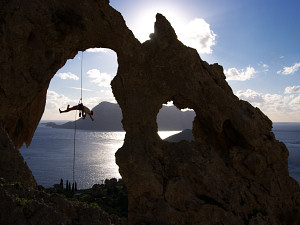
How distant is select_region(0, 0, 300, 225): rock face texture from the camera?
50.2 ft

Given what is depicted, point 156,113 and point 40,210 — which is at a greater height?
point 156,113

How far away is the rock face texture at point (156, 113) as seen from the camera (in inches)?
603

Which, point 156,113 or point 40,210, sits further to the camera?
point 156,113

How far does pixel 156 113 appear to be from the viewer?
17984 mm

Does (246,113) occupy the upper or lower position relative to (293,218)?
upper

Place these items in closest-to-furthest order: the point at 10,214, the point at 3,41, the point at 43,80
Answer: the point at 10,214
the point at 3,41
the point at 43,80

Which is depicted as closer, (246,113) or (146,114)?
(146,114)

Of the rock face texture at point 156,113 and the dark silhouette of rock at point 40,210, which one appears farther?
the rock face texture at point 156,113

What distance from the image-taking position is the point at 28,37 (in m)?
15.4

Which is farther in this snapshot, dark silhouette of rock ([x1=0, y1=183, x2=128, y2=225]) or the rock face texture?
the rock face texture

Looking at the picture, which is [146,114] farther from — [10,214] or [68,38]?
[10,214]

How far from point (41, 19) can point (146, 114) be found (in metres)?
9.46

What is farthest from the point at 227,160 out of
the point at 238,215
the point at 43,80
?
the point at 43,80

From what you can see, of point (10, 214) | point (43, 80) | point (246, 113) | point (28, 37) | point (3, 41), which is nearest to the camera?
point (10, 214)
